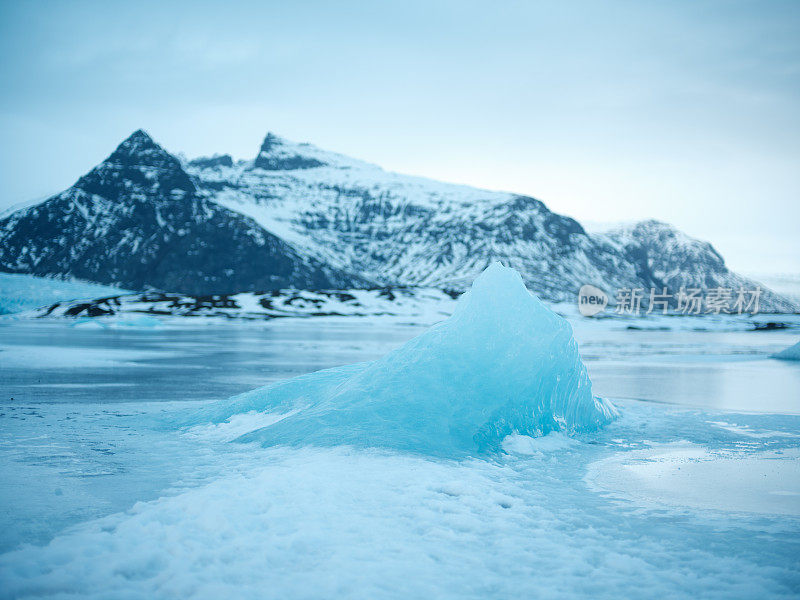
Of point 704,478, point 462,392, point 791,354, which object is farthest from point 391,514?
point 791,354

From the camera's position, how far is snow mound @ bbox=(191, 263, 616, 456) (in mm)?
8891

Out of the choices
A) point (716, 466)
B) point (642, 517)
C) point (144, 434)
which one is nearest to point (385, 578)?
point (642, 517)

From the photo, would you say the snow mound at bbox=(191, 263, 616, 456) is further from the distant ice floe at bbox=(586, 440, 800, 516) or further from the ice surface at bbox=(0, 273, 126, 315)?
the ice surface at bbox=(0, 273, 126, 315)

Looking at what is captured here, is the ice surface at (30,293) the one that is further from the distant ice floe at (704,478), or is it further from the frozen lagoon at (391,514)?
the distant ice floe at (704,478)

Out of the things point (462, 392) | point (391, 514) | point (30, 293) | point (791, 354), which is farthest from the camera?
point (30, 293)

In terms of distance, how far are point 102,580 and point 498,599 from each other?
2.86 meters

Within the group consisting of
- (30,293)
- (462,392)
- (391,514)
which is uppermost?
(462,392)

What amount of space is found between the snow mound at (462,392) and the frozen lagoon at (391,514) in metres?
0.39

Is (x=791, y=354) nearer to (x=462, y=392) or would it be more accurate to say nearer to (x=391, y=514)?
(x=462, y=392)

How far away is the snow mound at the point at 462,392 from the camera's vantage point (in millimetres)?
8891

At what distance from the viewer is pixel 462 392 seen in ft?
31.2

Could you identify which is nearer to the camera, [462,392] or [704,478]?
[704,478]

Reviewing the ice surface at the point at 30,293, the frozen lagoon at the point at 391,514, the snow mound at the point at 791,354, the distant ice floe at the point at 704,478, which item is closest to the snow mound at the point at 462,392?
the frozen lagoon at the point at 391,514

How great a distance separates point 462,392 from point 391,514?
3592 millimetres
